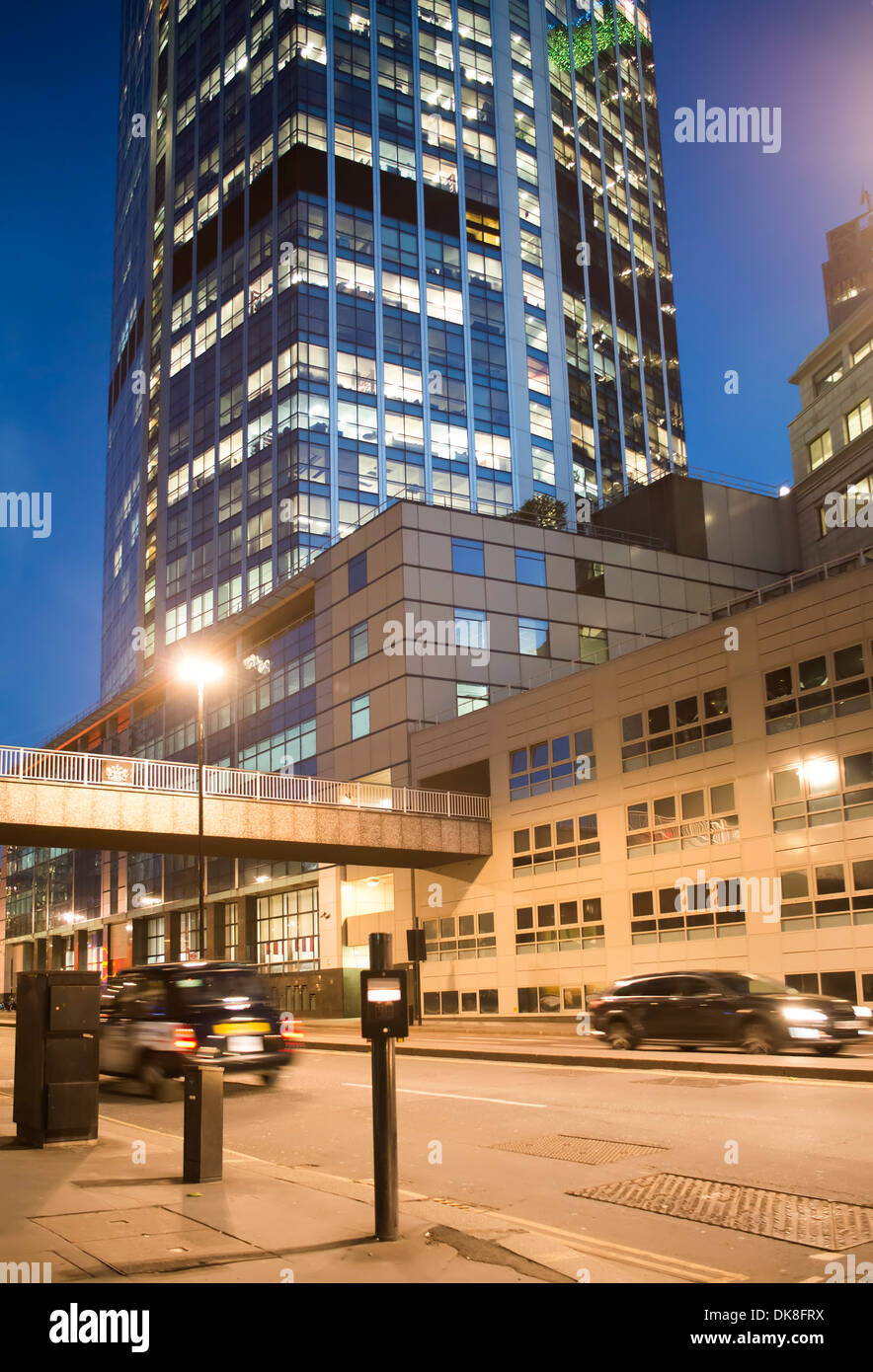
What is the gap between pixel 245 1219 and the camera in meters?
7.16

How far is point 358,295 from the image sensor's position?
275 feet

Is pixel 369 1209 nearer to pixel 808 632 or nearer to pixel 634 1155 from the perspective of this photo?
pixel 634 1155

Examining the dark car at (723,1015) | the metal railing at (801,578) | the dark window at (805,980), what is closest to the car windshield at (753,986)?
the dark car at (723,1015)

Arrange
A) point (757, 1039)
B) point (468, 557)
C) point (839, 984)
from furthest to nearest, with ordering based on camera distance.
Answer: point (468, 557)
point (839, 984)
point (757, 1039)

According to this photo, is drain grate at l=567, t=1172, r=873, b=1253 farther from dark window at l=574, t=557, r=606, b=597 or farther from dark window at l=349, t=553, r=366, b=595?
dark window at l=574, t=557, r=606, b=597

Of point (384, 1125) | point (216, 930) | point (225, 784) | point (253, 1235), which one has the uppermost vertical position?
point (225, 784)

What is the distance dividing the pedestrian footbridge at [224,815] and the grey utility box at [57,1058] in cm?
1847

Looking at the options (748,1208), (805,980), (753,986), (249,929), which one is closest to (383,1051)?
(748,1208)

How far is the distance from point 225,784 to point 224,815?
1495mm

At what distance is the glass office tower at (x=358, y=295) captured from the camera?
81.7 meters

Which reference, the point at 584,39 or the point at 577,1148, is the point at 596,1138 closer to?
the point at 577,1148

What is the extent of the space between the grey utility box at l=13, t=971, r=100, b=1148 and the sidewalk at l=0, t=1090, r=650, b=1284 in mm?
1085

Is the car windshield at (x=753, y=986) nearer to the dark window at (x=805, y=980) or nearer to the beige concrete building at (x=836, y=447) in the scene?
the dark window at (x=805, y=980)

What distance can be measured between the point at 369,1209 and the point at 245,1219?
90cm
